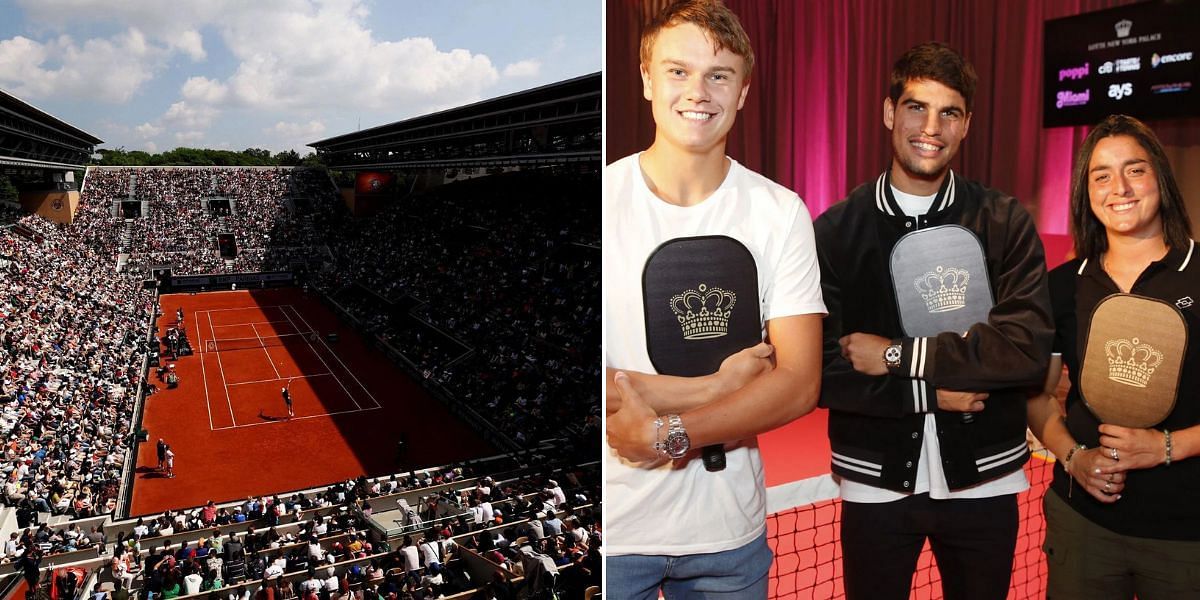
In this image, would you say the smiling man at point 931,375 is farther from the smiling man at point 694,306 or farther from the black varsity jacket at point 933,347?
the smiling man at point 694,306

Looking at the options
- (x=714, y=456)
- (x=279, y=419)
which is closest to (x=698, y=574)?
(x=714, y=456)

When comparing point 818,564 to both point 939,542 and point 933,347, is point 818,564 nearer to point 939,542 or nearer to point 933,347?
point 939,542

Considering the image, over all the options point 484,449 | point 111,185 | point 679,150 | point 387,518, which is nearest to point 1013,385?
point 679,150

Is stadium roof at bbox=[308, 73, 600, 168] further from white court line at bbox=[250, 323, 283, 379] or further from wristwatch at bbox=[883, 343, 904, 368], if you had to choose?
wristwatch at bbox=[883, 343, 904, 368]

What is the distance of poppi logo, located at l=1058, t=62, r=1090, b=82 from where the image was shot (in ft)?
8.13

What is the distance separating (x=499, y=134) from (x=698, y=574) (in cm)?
2271

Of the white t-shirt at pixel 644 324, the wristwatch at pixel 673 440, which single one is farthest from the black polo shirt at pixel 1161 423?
the wristwatch at pixel 673 440

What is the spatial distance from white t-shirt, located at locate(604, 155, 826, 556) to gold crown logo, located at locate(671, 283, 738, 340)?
0.31ft

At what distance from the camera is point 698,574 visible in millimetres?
2109

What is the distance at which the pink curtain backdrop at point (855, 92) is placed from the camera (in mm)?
2500

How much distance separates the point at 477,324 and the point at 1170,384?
50.7 ft

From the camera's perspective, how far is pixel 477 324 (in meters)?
17.1

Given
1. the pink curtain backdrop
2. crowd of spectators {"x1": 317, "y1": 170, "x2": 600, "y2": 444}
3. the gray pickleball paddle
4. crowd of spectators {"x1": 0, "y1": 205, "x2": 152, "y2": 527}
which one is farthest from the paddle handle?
crowd of spectators {"x1": 317, "y1": 170, "x2": 600, "y2": 444}

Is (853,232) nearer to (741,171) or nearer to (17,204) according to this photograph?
(741,171)
